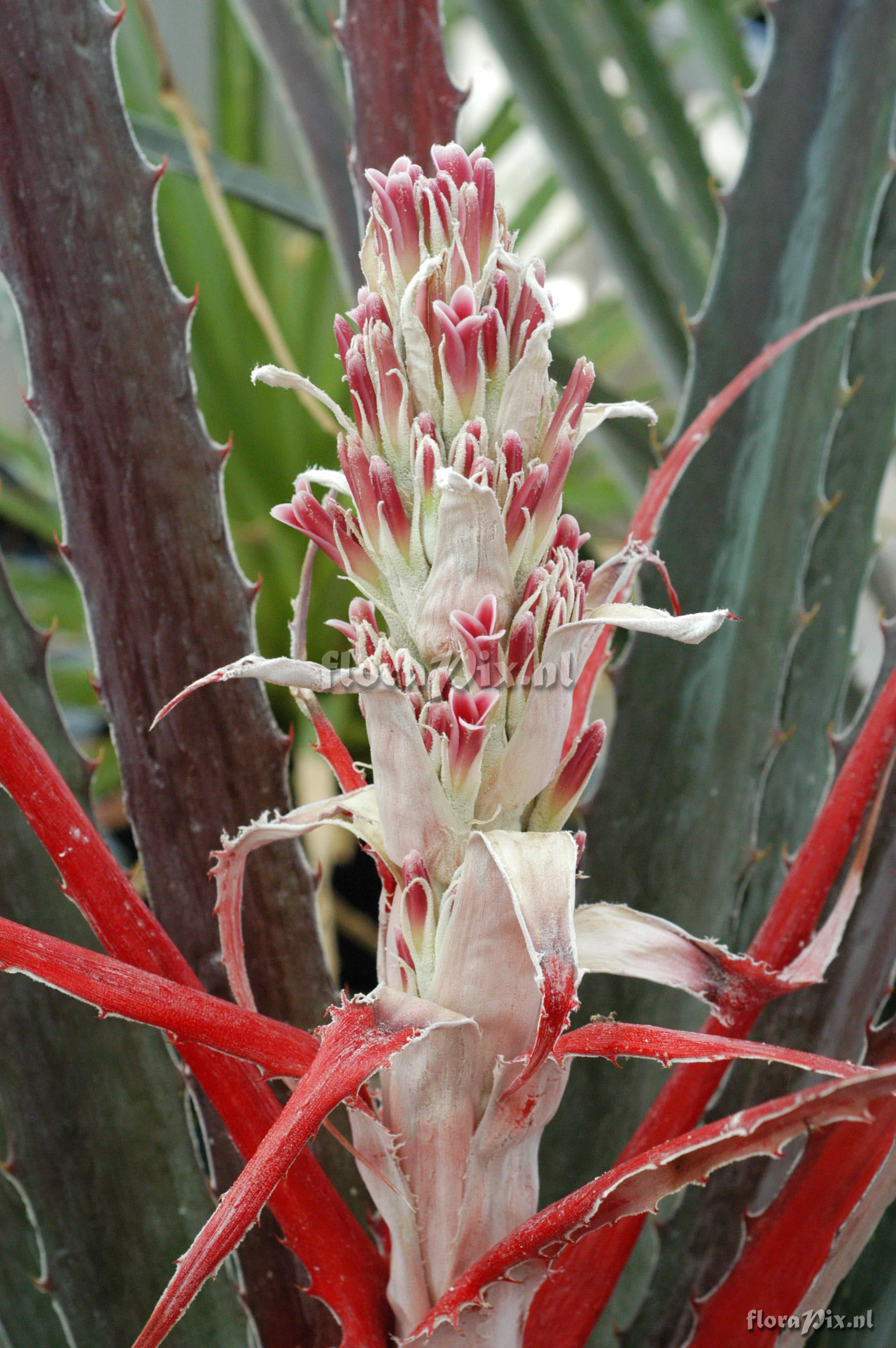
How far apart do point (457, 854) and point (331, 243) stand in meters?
0.34

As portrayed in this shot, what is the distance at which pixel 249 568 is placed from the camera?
42.9 inches

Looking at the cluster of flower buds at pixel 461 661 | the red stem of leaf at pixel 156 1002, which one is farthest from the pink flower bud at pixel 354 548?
the red stem of leaf at pixel 156 1002

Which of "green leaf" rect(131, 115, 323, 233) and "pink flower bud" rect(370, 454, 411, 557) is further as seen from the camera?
"green leaf" rect(131, 115, 323, 233)

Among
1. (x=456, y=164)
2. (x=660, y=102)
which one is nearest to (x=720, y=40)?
(x=660, y=102)

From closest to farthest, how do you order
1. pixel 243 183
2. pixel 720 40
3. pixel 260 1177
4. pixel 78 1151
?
pixel 260 1177, pixel 78 1151, pixel 243 183, pixel 720 40

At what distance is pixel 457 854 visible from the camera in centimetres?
26

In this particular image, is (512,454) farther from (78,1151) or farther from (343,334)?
(78,1151)

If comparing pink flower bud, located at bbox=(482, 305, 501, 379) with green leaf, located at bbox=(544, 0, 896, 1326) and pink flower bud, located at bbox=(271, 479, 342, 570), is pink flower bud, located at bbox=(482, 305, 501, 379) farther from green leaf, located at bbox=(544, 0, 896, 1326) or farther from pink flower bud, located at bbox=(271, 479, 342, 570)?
green leaf, located at bbox=(544, 0, 896, 1326)

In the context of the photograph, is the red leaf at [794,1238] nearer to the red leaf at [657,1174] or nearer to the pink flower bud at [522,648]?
the red leaf at [657,1174]

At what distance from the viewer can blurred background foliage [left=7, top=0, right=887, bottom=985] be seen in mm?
608

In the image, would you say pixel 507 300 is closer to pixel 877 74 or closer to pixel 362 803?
pixel 362 803

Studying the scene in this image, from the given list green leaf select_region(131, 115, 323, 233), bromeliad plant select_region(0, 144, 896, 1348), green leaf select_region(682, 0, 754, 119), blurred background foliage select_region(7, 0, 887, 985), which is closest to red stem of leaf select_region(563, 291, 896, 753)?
bromeliad plant select_region(0, 144, 896, 1348)

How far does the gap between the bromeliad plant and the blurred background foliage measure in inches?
5.9

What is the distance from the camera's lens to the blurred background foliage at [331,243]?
1.99ft
